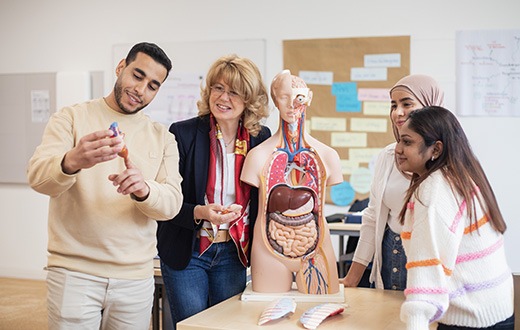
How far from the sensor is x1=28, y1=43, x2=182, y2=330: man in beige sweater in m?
1.95

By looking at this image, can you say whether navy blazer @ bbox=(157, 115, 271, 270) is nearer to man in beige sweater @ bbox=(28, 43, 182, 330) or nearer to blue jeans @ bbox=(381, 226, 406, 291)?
man in beige sweater @ bbox=(28, 43, 182, 330)

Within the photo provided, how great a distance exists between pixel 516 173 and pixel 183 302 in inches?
137

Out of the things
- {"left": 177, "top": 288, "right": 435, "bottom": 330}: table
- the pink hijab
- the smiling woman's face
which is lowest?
{"left": 177, "top": 288, "right": 435, "bottom": 330}: table

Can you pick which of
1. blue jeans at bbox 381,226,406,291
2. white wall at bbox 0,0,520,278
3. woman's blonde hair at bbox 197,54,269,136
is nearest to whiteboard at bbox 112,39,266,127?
white wall at bbox 0,0,520,278

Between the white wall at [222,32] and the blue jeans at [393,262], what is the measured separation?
9.43ft

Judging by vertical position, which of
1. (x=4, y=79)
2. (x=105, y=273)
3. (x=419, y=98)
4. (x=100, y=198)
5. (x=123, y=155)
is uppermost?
(x=4, y=79)

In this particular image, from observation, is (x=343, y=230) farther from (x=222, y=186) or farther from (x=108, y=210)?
(x=108, y=210)

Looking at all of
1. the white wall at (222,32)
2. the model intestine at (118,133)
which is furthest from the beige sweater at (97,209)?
the white wall at (222,32)

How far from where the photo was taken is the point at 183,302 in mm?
2201

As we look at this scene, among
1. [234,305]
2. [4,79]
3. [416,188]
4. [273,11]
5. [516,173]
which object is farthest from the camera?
[4,79]

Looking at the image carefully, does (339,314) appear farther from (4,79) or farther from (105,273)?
(4,79)

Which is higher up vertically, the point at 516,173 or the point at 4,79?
the point at 4,79

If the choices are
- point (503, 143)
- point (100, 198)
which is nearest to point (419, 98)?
point (100, 198)

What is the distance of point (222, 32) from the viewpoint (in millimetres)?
5516
